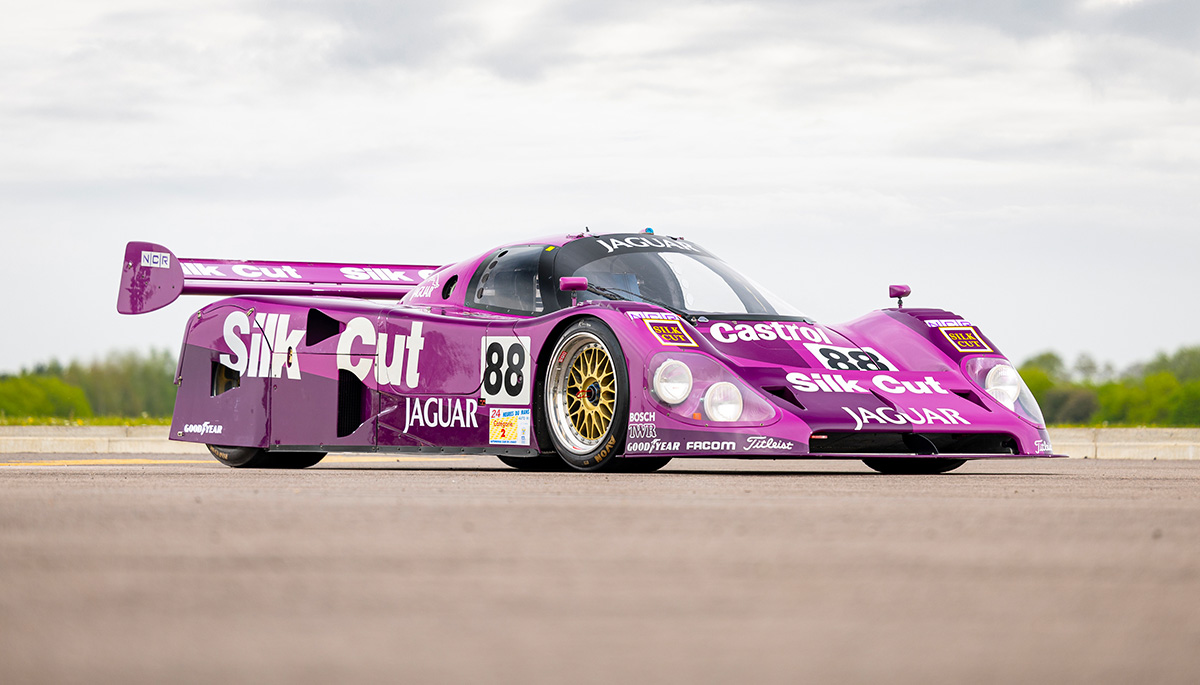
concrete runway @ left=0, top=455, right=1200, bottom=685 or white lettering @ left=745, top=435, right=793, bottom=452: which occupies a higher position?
white lettering @ left=745, top=435, right=793, bottom=452

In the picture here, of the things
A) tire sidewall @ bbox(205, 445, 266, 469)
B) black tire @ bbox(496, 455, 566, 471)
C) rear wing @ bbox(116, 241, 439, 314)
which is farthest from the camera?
rear wing @ bbox(116, 241, 439, 314)

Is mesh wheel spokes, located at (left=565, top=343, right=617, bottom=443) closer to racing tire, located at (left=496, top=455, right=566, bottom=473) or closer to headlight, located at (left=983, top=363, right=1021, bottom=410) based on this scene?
racing tire, located at (left=496, top=455, right=566, bottom=473)

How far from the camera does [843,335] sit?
10.9 metres

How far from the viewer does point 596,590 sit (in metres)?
3.54

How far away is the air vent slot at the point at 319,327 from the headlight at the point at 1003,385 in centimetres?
473

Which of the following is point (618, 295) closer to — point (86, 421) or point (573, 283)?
point (573, 283)

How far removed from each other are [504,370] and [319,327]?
1.99 m

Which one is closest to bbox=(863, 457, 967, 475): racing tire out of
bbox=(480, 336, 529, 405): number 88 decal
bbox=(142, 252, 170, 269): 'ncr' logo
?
bbox=(480, 336, 529, 405): number 88 decal

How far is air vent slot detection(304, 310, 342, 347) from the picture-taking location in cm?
1148

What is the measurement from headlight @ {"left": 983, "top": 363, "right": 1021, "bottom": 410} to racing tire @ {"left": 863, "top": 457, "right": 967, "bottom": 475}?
54 centimetres

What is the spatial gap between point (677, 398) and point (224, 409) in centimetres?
451

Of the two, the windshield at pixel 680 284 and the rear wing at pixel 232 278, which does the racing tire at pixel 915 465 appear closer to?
the windshield at pixel 680 284

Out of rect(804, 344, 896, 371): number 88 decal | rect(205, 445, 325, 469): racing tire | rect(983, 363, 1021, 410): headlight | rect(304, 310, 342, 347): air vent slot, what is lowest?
rect(205, 445, 325, 469): racing tire

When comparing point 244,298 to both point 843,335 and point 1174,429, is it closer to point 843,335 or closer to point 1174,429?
point 843,335
